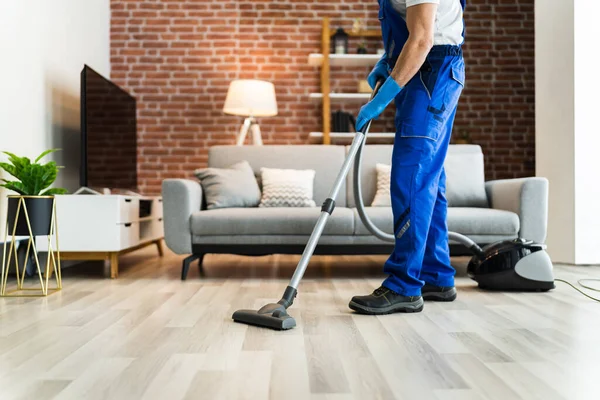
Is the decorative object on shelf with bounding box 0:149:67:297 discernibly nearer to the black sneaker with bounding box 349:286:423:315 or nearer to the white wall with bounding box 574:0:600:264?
the black sneaker with bounding box 349:286:423:315

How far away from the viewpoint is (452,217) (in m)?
3.07

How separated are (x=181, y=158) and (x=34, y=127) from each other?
1.93m

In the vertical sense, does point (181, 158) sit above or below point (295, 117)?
below

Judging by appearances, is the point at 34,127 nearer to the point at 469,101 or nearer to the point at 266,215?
the point at 266,215

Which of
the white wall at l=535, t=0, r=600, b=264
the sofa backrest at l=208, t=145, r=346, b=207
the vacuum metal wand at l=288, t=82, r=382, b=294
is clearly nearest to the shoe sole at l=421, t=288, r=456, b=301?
the vacuum metal wand at l=288, t=82, r=382, b=294

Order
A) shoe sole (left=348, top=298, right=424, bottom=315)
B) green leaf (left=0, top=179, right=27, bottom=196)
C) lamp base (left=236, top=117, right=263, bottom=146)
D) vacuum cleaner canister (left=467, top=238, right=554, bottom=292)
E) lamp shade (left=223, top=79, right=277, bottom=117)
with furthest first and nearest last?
lamp base (left=236, top=117, right=263, bottom=146) < lamp shade (left=223, top=79, right=277, bottom=117) < green leaf (left=0, top=179, right=27, bottom=196) < vacuum cleaner canister (left=467, top=238, right=554, bottom=292) < shoe sole (left=348, top=298, right=424, bottom=315)

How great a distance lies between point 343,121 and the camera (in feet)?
16.8

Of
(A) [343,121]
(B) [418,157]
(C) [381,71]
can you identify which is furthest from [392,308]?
(A) [343,121]

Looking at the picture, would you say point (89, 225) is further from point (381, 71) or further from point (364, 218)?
point (381, 71)

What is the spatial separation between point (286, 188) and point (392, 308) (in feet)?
4.99

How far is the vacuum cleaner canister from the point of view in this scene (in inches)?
102

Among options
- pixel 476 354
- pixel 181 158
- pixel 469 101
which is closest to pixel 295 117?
pixel 181 158

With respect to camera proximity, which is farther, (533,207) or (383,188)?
(383,188)

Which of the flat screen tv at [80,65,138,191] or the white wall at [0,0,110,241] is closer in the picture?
the white wall at [0,0,110,241]
